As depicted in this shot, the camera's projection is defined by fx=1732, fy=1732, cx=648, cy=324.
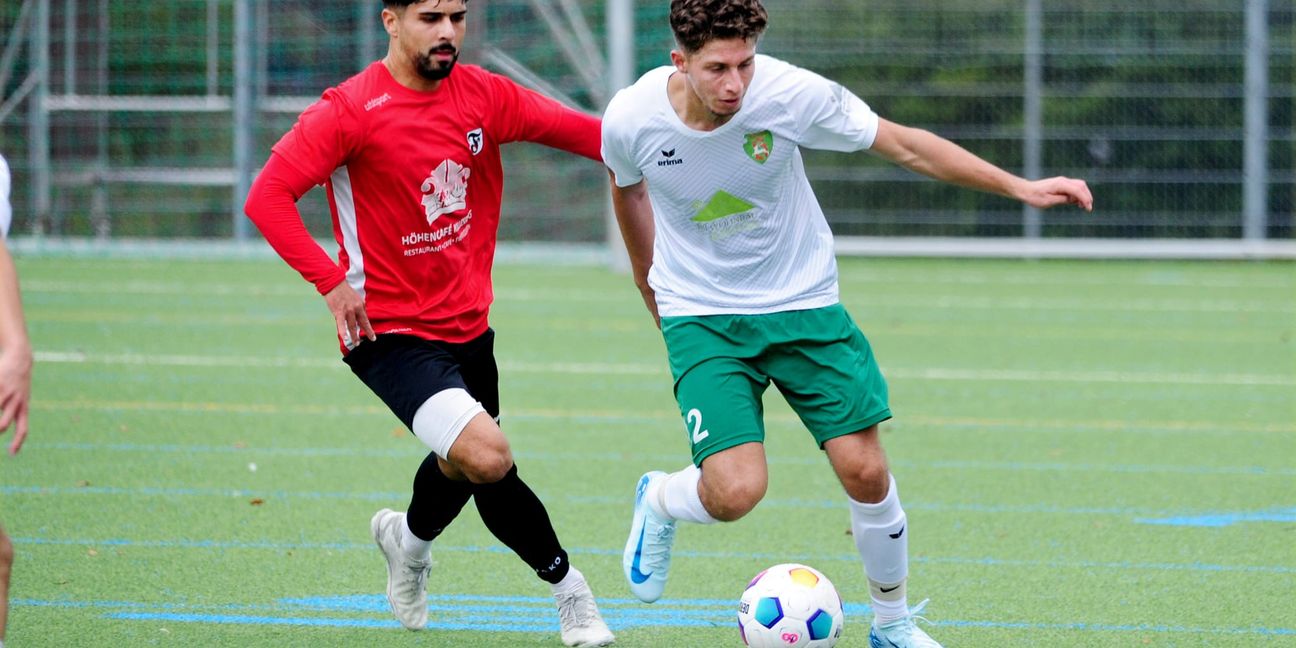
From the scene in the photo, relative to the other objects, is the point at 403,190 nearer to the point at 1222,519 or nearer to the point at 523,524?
the point at 523,524

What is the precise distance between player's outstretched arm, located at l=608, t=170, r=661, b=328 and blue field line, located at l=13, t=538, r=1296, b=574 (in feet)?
4.25

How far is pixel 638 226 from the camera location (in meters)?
5.06

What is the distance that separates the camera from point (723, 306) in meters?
4.82

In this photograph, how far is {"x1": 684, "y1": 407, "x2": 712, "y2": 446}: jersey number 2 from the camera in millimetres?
4766

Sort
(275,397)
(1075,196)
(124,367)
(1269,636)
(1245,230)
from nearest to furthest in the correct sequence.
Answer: (1075,196), (1269,636), (275,397), (124,367), (1245,230)

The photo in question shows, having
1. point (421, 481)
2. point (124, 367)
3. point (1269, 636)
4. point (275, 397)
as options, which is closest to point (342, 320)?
point (421, 481)

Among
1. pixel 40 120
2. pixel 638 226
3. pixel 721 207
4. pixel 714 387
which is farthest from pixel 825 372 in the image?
pixel 40 120

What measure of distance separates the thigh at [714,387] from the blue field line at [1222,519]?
2430mm

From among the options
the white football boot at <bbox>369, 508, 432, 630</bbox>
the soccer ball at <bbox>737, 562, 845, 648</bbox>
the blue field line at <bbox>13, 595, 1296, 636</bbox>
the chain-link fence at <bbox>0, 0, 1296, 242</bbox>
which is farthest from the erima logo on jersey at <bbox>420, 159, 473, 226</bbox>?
the chain-link fence at <bbox>0, 0, 1296, 242</bbox>

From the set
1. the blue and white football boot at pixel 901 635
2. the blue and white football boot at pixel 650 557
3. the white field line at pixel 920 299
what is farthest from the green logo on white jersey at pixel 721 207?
the white field line at pixel 920 299

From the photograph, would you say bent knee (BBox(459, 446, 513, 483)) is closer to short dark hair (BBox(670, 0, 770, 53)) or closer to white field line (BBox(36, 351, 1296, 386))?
short dark hair (BBox(670, 0, 770, 53))

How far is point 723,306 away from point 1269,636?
1835 millimetres

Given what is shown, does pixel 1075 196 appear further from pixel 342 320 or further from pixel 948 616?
pixel 342 320

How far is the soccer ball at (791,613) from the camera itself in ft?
15.0
